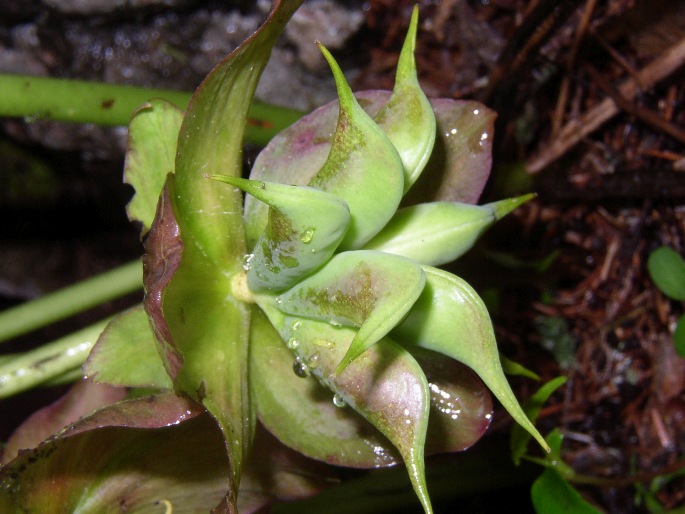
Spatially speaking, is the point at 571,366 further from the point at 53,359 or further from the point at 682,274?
the point at 53,359

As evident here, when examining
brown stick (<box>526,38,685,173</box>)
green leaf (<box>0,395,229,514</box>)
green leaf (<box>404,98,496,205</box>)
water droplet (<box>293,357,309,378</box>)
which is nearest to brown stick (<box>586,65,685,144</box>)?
brown stick (<box>526,38,685,173</box>)

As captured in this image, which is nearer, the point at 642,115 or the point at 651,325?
the point at 642,115

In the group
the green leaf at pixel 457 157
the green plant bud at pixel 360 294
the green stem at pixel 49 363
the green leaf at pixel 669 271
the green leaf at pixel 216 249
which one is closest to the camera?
the green plant bud at pixel 360 294

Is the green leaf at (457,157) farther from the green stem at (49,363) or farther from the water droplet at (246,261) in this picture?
the green stem at (49,363)

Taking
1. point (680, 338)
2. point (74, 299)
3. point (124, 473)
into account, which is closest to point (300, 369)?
point (124, 473)

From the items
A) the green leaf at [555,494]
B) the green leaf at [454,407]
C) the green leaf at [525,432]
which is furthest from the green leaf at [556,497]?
the green leaf at [454,407]

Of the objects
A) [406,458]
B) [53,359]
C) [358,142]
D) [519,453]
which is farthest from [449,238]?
[53,359]
